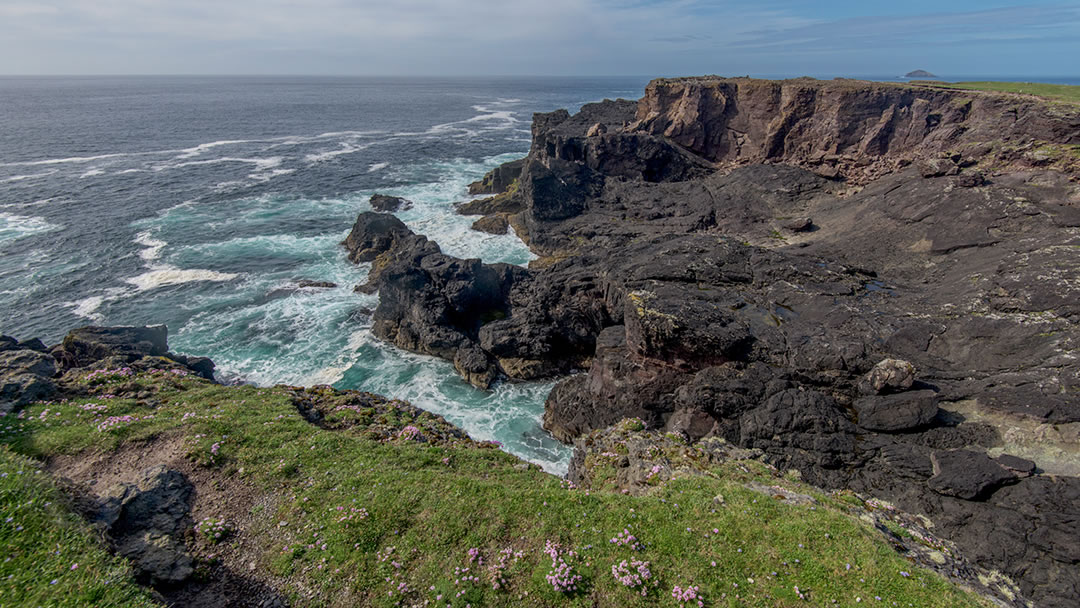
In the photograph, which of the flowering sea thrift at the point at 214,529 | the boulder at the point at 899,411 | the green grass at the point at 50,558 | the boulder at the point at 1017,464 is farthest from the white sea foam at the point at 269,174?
the boulder at the point at 1017,464

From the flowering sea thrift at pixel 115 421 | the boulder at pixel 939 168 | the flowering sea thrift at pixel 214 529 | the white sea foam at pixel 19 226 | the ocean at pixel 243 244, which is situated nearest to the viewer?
the flowering sea thrift at pixel 214 529

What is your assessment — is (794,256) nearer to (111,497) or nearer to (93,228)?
(111,497)

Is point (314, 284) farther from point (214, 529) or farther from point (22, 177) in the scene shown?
point (22, 177)

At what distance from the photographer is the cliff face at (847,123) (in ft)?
133

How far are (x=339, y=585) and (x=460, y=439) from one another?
8427 millimetres

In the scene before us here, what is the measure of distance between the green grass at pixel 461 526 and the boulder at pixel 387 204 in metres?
49.7

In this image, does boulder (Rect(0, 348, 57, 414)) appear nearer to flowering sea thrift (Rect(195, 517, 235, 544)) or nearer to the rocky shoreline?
flowering sea thrift (Rect(195, 517, 235, 544))

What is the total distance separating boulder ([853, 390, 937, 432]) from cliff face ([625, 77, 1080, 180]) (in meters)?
29.9

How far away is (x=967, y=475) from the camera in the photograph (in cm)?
1767

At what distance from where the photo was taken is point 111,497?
12727 millimetres

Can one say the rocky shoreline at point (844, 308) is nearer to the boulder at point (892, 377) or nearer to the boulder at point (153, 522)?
the boulder at point (892, 377)

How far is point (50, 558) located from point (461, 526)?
28.7 feet

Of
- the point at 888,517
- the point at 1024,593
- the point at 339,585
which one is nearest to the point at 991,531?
the point at 1024,593

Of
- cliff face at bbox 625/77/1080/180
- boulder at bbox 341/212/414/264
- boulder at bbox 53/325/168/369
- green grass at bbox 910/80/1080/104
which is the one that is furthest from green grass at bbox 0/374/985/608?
green grass at bbox 910/80/1080/104
